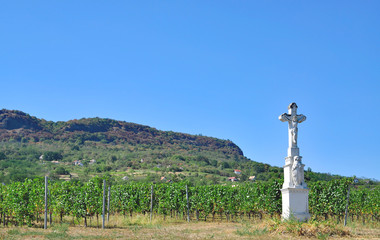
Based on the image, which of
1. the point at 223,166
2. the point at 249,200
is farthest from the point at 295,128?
the point at 223,166

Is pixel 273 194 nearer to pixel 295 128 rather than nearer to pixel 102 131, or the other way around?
pixel 295 128

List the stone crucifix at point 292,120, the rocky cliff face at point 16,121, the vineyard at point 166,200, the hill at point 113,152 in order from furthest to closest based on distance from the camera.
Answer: the rocky cliff face at point 16,121, the hill at point 113,152, the vineyard at point 166,200, the stone crucifix at point 292,120

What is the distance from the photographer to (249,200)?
20.2m

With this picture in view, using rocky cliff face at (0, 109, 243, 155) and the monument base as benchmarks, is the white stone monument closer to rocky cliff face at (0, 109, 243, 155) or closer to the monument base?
the monument base

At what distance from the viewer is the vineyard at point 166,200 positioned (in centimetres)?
1666

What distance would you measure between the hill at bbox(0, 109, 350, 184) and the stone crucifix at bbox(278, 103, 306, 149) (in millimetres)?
33190

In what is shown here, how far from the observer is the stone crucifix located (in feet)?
46.5

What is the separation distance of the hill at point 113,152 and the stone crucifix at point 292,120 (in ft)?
109

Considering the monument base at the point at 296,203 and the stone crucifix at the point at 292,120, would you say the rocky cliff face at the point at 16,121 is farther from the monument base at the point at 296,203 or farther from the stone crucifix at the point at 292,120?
the monument base at the point at 296,203

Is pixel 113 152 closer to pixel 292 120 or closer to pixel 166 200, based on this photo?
pixel 166 200

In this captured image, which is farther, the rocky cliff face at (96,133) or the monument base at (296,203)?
the rocky cliff face at (96,133)

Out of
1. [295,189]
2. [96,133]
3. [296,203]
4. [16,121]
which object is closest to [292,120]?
[295,189]

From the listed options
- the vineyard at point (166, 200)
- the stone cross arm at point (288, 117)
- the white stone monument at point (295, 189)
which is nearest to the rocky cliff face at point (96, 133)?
the vineyard at point (166, 200)

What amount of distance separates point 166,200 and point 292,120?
10235mm
